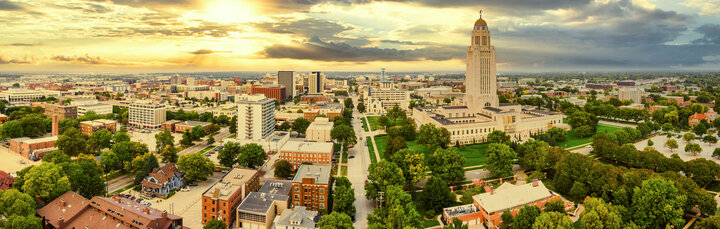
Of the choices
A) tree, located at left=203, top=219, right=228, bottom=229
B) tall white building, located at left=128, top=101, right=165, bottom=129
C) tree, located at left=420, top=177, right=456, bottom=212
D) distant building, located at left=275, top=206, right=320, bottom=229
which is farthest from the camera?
tall white building, located at left=128, top=101, right=165, bottom=129

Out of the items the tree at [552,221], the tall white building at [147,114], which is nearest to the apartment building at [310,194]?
the tree at [552,221]

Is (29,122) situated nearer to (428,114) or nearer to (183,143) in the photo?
(183,143)

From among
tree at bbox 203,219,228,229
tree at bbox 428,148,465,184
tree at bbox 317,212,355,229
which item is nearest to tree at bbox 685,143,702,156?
tree at bbox 428,148,465,184

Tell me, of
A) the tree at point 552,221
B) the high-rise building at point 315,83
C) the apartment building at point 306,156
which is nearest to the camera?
the tree at point 552,221

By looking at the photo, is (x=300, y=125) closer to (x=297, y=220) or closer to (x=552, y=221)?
(x=297, y=220)

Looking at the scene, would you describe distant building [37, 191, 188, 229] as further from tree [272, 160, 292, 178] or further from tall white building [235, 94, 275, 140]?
tall white building [235, 94, 275, 140]

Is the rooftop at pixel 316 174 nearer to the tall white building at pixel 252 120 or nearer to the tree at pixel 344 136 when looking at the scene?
the tree at pixel 344 136
